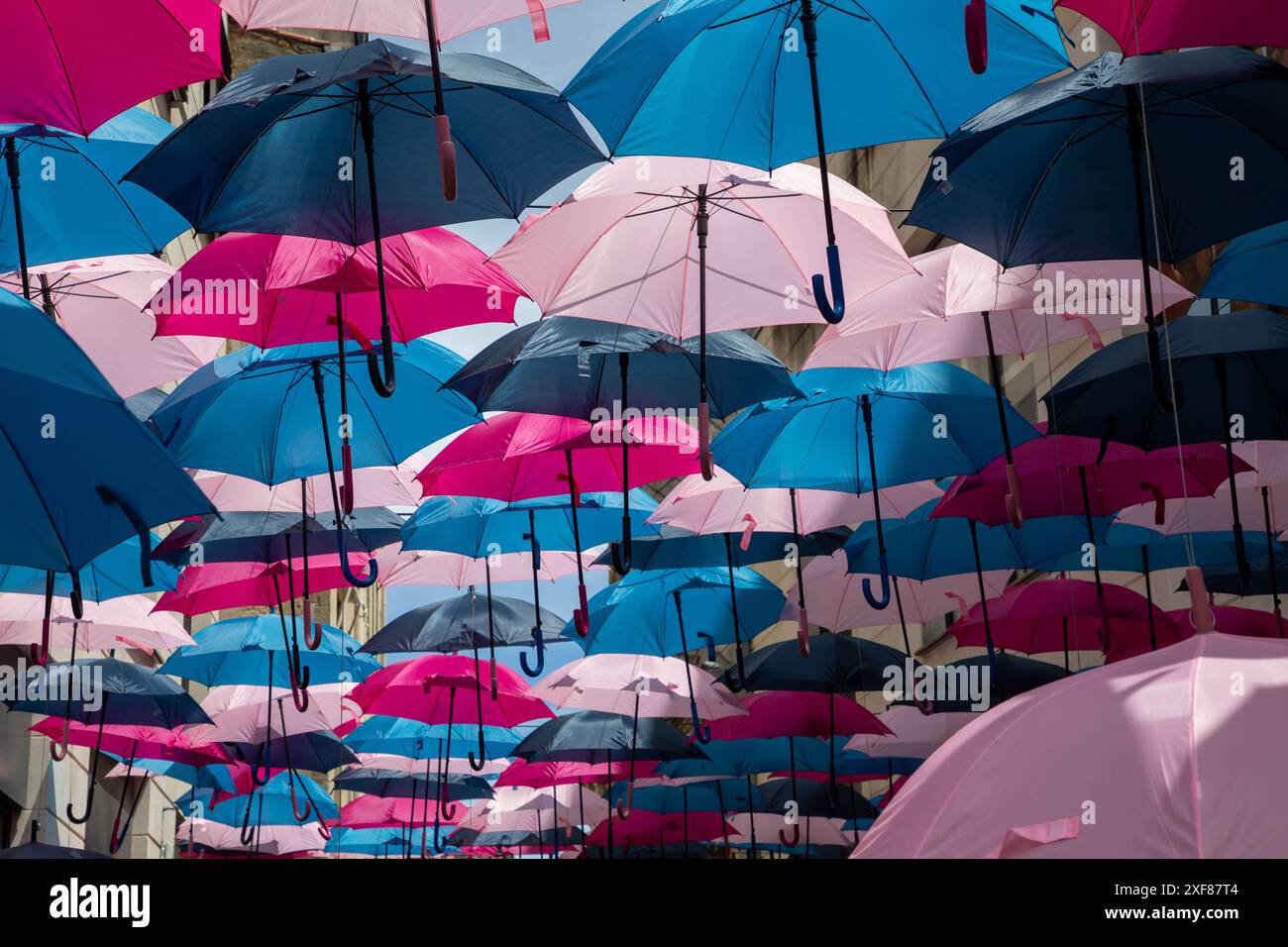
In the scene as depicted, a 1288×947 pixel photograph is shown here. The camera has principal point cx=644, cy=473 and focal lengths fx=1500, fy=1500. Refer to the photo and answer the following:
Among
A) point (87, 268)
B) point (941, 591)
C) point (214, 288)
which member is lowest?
point (941, 591)

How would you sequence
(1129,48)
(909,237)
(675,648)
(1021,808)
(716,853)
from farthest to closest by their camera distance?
(716,853)
(909,237)
(675,648)
(1129,48)
(1021,808)

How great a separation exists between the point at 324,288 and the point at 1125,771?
17.2ft

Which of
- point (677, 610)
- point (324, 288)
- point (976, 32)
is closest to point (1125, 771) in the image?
point (976, 32)

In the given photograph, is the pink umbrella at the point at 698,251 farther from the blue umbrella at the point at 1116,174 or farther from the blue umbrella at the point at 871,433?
the blue umbrella at the point at 871,433

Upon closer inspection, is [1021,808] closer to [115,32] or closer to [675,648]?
[115,32]

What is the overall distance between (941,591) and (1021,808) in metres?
9.30

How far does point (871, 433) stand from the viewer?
1005 cm

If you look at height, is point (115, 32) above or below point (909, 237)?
below

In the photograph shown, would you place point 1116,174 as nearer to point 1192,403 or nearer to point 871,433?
point 1192,403

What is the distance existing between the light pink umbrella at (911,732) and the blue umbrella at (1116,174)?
22.5 feet

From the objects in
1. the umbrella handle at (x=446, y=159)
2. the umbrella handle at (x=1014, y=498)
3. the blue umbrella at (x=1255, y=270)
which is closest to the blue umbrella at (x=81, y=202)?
the umbrella handle at (x=446, y=159)

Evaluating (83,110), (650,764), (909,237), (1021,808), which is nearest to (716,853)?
(650,764)

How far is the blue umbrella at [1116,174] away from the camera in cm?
612

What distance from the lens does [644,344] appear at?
8.99 m
